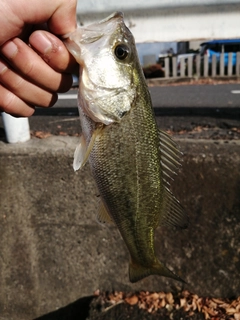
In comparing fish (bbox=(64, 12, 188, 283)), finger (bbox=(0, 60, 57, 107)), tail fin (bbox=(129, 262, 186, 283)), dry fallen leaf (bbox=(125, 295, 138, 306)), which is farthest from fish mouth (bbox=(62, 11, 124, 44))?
dry fallen leaf (bbox=(125, 295, 138, 306))

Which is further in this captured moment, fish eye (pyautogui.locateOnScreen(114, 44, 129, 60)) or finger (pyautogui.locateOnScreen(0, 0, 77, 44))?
fish eye (pyautogui.locateOnScreen(114, 44, 129, 60))

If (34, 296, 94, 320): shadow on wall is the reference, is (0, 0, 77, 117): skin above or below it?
above

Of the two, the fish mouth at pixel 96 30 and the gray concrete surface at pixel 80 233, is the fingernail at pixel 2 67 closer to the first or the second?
the fish mouth at pixel 96 30

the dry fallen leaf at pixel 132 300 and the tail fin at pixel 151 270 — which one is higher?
the tail fin at pixel 151 270

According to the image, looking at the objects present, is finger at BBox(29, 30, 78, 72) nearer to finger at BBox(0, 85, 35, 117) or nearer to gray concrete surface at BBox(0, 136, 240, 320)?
finger at BBox(0, 85, 35, 117)

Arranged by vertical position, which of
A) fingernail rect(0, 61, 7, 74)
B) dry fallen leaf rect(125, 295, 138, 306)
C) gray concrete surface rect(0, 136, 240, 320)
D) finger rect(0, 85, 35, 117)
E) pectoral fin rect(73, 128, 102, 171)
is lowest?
dry fallen leaf rect(125, 295, 138, 306)

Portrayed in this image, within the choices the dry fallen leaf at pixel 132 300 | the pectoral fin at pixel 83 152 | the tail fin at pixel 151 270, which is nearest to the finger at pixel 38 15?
the pectoral fin at pixel 83 152

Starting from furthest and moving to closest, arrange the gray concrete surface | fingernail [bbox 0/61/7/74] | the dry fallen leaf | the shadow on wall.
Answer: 1. the shadow on wall
2. the dry fallen leaf
3. the gray concrete surface
4. fingernail [bbox 0/61/7/74]

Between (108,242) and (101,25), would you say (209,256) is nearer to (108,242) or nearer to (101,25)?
(108,242)
